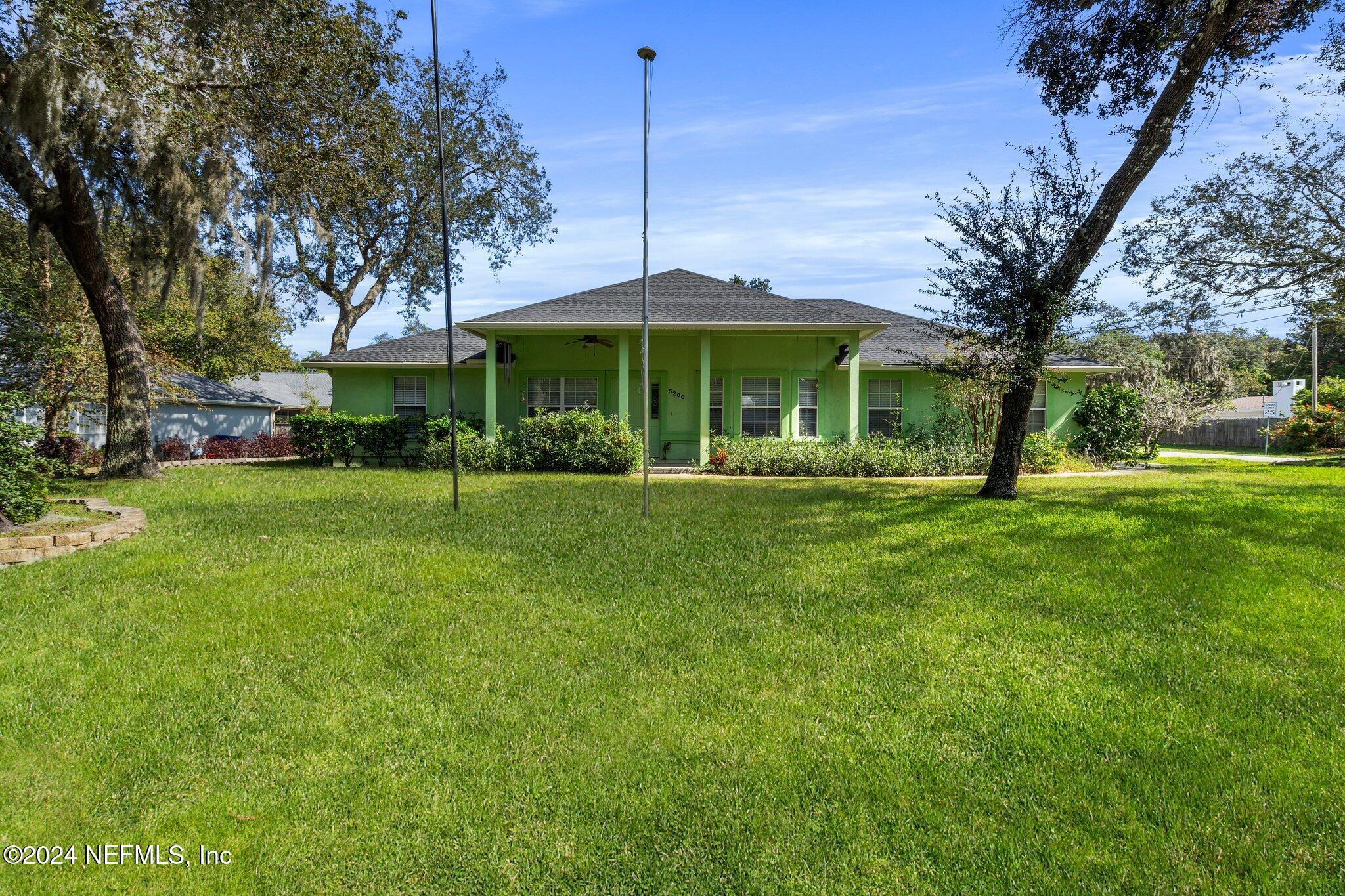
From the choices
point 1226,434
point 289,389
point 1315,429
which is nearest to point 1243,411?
point 1226,434

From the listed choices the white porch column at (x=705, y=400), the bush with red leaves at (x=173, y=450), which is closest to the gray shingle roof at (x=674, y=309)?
the white porch column at (x=705, y=400)

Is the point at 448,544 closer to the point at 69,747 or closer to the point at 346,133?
the point at 69,747

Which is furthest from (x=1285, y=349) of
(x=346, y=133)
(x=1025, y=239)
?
(x=346, y=133)

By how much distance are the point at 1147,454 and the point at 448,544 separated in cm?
1914

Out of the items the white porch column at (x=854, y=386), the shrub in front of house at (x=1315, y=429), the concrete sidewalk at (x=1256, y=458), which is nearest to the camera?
the white porch column at (x=854, y=386)

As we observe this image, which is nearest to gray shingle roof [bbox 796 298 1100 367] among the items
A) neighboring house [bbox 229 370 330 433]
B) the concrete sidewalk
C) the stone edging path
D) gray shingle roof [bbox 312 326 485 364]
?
the concrete sidewalk

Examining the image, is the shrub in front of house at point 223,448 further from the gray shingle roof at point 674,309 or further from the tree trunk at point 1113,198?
the tree trunk at point 1113,198

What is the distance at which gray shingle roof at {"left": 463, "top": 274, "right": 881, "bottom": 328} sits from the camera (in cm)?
1461

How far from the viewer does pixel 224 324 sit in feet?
92.0

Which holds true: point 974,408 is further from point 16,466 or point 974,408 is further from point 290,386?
point 290,386

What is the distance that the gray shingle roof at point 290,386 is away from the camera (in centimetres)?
3247

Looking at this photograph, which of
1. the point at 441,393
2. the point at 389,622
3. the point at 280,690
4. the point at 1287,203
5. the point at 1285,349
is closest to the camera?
the point at 280,690

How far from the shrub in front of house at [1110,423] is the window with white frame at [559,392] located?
12.6 metres

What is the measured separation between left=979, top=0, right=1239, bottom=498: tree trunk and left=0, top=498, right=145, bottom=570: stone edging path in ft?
34.7
